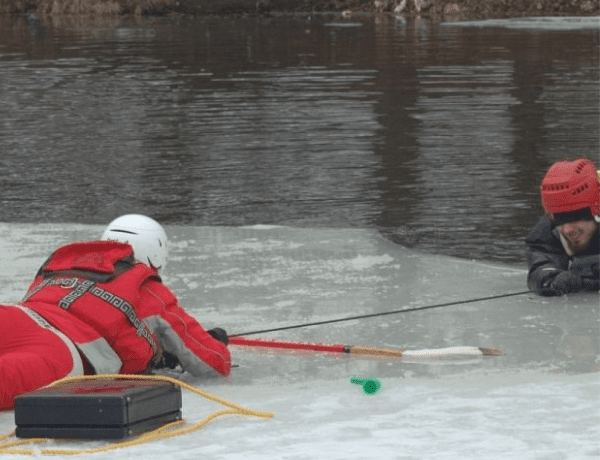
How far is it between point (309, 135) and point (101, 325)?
416 inches

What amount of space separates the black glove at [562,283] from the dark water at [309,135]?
176cm

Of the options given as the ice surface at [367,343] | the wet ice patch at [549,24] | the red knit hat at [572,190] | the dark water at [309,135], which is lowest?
the wet ice patch at [549,24]

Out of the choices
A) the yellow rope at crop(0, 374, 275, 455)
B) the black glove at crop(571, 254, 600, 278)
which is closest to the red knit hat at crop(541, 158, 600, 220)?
the black glove at crop(571, 254, 600, 278)

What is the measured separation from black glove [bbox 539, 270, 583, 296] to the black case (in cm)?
325

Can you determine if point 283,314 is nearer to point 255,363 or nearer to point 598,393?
point 255,363

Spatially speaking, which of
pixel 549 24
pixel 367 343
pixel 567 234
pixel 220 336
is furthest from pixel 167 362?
pixel 549 24

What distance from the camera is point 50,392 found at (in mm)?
4793

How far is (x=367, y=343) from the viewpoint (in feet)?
21.9

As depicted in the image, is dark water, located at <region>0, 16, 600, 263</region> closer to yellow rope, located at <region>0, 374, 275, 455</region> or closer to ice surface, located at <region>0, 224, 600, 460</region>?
ice surface, located at <region>0, 224, 600, 460</region>

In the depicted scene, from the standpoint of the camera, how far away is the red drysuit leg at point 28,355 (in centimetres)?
534

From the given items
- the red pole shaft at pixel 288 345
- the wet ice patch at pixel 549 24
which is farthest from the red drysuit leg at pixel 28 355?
the wet ice patch at pixel 549 24

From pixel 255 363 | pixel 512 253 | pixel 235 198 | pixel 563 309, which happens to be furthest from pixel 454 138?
pixel 255 363

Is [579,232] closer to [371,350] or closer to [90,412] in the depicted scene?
[371,350]

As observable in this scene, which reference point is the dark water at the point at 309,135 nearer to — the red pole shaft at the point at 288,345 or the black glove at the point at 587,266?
the black glove at the point at 587,266
